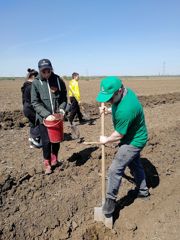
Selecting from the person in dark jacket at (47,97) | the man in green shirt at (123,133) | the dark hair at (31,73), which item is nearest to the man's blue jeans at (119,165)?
the man in green shirt at (123,133)

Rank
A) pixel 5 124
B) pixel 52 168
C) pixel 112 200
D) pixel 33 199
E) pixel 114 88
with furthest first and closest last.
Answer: pixel 5 124 < pixel 52 168 < pixel 33 199 < pixel 112 200 < pixel 114 88

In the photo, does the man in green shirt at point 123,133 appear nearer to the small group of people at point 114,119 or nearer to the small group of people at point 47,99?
the small group of people at point 114,119

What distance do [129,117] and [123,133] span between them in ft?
0.69

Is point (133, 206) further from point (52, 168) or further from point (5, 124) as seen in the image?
point (5, 124)

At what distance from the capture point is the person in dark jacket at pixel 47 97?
4.99 m

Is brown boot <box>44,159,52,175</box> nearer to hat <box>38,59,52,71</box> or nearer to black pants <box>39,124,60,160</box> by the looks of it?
black pants <box>39,124,60,160</box>

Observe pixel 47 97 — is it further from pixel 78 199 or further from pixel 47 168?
pixel 78 199

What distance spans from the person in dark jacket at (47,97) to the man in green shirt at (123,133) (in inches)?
47.6

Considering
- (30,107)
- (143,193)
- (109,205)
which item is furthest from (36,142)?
(109,205)

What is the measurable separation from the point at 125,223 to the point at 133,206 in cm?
41

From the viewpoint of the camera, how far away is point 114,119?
3875 millimetres

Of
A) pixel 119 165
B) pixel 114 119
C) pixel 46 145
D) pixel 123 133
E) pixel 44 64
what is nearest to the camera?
pixel 123 133

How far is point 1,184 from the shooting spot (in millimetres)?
4883

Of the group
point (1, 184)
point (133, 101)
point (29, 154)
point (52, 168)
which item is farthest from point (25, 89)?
point (133, 101)
